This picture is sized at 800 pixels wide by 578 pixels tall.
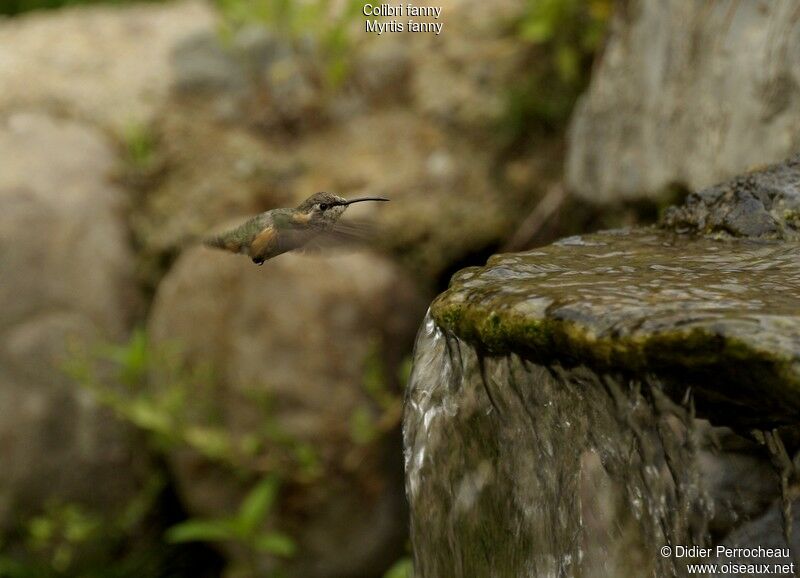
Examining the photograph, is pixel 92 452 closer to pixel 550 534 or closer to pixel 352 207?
pixel 352 207

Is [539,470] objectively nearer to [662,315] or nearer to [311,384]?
[662,315]

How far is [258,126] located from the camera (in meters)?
4.58

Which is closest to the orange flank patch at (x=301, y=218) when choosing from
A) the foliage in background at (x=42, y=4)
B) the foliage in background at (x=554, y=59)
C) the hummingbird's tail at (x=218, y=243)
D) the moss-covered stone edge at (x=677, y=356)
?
the hummingbird's tail at (x=218, y=243)

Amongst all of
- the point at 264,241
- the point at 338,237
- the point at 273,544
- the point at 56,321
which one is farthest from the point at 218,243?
the point at 56,321

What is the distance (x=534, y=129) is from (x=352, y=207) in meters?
0.85

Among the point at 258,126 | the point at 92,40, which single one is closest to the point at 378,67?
the point at 258,126

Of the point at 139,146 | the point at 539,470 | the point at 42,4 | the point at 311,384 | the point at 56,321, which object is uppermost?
the point at 42,4

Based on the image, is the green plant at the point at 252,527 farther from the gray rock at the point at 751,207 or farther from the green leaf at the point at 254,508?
the gray rock at the point at 751,207

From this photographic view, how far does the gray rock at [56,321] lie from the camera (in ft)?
13.8

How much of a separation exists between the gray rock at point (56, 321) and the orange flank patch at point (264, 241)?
6.69 feet

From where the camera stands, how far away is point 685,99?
3.03 m

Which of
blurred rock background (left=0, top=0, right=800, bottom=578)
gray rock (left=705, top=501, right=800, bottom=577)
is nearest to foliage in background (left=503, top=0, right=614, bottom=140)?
blurred rock background (left=0, top=0, right=800, bottom=578)

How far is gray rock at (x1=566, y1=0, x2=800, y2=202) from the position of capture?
270 cm

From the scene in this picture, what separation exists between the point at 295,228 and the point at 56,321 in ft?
7.37
